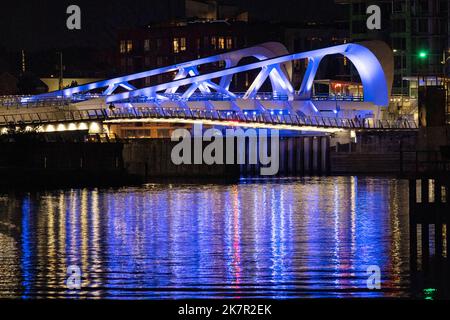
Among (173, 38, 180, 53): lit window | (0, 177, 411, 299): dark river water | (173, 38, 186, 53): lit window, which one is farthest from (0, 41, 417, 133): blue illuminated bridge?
(173, 38, 180, 53): lit window

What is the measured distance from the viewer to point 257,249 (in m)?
48.3

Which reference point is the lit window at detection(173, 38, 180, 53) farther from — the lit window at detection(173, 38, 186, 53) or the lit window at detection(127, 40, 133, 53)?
the lit window at detection(127, 40, 133, 53)

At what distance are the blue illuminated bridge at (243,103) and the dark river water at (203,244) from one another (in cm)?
3113

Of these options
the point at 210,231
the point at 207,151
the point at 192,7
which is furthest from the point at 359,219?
the point at 192,7

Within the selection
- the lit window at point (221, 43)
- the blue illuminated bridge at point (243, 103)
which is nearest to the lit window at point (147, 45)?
the lit window at point (221, 43)

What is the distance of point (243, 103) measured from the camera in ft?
414

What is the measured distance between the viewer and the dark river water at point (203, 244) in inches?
1508

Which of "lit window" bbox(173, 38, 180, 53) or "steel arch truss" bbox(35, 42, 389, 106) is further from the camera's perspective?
"lit window" bbox(173, 38, 180, 53)

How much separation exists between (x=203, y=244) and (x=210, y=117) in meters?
67.3

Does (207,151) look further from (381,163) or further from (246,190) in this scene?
(246,190)

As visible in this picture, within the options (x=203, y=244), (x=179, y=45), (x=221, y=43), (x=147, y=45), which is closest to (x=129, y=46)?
(x=147, y=45)

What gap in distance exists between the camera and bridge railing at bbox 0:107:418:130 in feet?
368

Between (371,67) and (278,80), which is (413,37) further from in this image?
(278,80)

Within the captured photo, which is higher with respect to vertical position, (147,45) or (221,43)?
(147,45)
